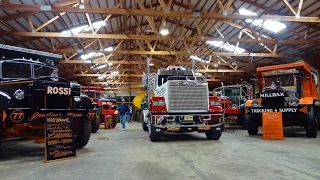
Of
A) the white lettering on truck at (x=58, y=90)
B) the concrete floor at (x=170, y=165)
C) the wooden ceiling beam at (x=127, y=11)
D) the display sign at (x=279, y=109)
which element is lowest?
the concrete floor at (x=170, y=165)

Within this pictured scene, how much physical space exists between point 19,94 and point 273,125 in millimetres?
7378

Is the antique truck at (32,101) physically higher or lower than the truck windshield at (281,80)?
lower

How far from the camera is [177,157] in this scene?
5543mm

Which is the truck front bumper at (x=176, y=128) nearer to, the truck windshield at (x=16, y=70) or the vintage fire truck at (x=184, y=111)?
the vintage fire truck at (x=184, y=111)

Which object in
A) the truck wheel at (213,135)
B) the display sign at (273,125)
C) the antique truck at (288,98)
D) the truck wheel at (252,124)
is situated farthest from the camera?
the truck wheel at (252,124)

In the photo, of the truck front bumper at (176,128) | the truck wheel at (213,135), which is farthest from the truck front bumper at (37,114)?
the truck wheel at (213,135)

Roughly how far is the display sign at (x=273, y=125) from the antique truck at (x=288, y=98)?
7.0 inches

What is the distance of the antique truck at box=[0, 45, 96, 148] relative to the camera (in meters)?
5.40

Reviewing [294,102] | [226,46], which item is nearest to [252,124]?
Answer: [294,102]

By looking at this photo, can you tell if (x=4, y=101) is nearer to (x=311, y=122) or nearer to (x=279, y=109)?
(x=279, y=109)

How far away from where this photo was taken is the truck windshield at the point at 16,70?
6.34 m

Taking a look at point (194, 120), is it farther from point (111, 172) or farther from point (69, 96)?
point (111, 172)

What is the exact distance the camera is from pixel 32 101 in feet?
18.9

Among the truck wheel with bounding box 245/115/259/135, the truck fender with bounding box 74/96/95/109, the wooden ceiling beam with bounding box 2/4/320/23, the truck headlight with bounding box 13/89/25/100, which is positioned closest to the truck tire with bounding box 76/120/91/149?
the truck fender with bounding box 74/96/95/109
